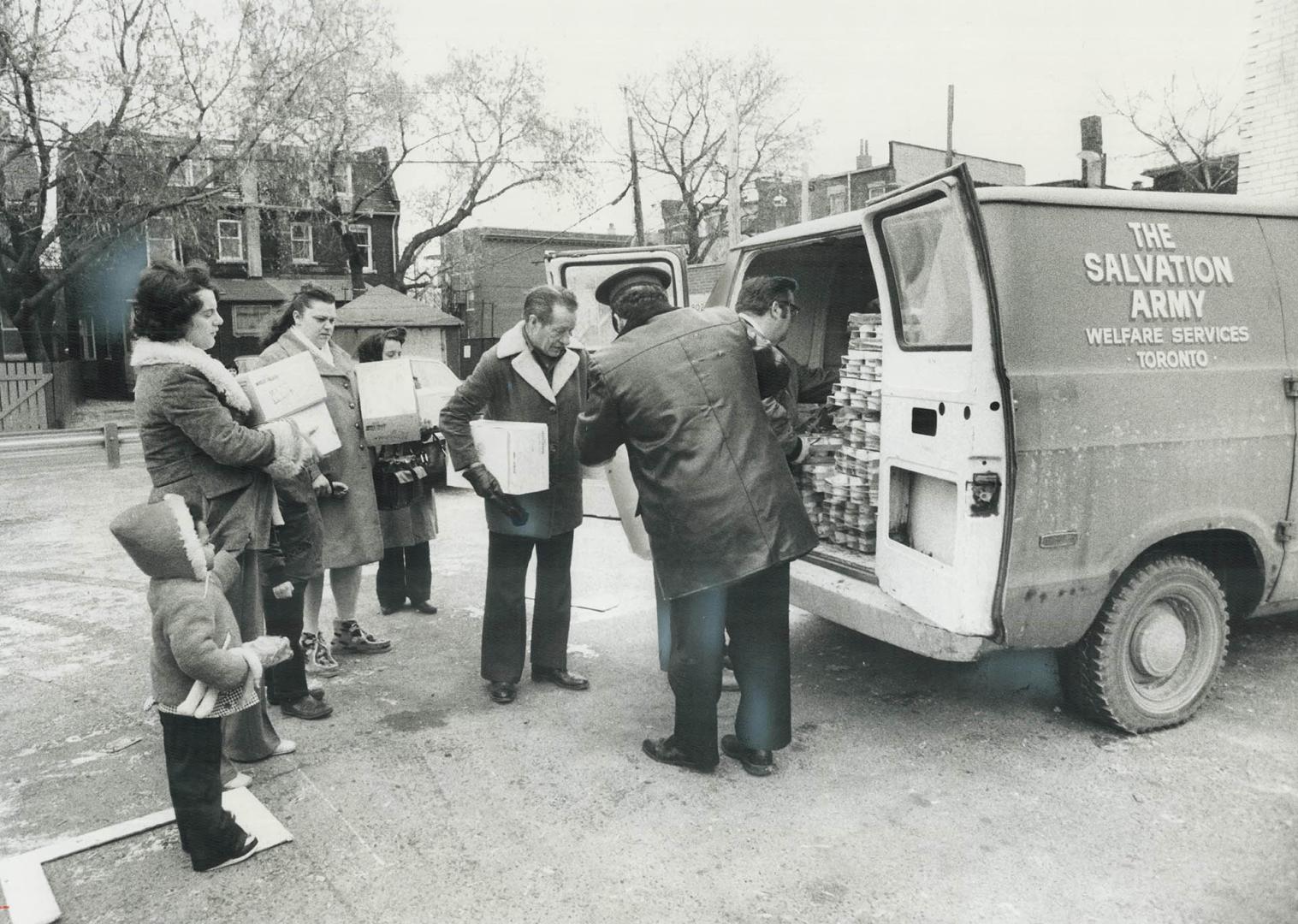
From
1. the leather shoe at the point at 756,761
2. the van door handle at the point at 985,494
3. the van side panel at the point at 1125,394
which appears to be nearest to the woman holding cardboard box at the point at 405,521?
the leather shoe at the point at 756,761

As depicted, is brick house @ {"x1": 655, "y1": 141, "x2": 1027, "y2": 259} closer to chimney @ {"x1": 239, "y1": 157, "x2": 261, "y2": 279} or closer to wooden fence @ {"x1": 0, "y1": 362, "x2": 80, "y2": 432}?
chimney @ {"x1": 239, "y1": 157, "x2": 261, "y2": 279}

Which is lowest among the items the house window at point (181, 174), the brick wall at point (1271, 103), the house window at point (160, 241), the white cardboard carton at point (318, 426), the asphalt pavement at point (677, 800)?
the asphalt pavement at point (677, 800)

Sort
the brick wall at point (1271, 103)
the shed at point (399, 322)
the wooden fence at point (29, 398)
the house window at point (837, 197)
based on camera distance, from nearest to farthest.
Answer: the brick wall at point (1271, 103) < the wooden fence at point (29, 398) < the shed at point (399, 322) < the house window at point (837, 197)

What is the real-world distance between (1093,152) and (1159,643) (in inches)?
1157

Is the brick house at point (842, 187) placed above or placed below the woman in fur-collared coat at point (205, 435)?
above

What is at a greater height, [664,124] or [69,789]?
[664,124]

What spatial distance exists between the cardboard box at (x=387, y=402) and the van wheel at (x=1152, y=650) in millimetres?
3328

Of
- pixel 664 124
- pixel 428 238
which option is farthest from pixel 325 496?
pixel 664 124

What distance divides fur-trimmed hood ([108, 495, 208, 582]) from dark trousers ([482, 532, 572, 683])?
5.07ft

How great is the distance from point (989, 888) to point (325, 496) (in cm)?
340

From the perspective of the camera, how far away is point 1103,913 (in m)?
2.72

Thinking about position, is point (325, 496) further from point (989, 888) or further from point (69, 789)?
point (989, 888)

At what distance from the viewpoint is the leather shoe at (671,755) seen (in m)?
3.66

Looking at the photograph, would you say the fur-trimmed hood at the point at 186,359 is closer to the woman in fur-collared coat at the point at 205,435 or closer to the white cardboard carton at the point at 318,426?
the woman in fur-collared coat at the point at 205,435
